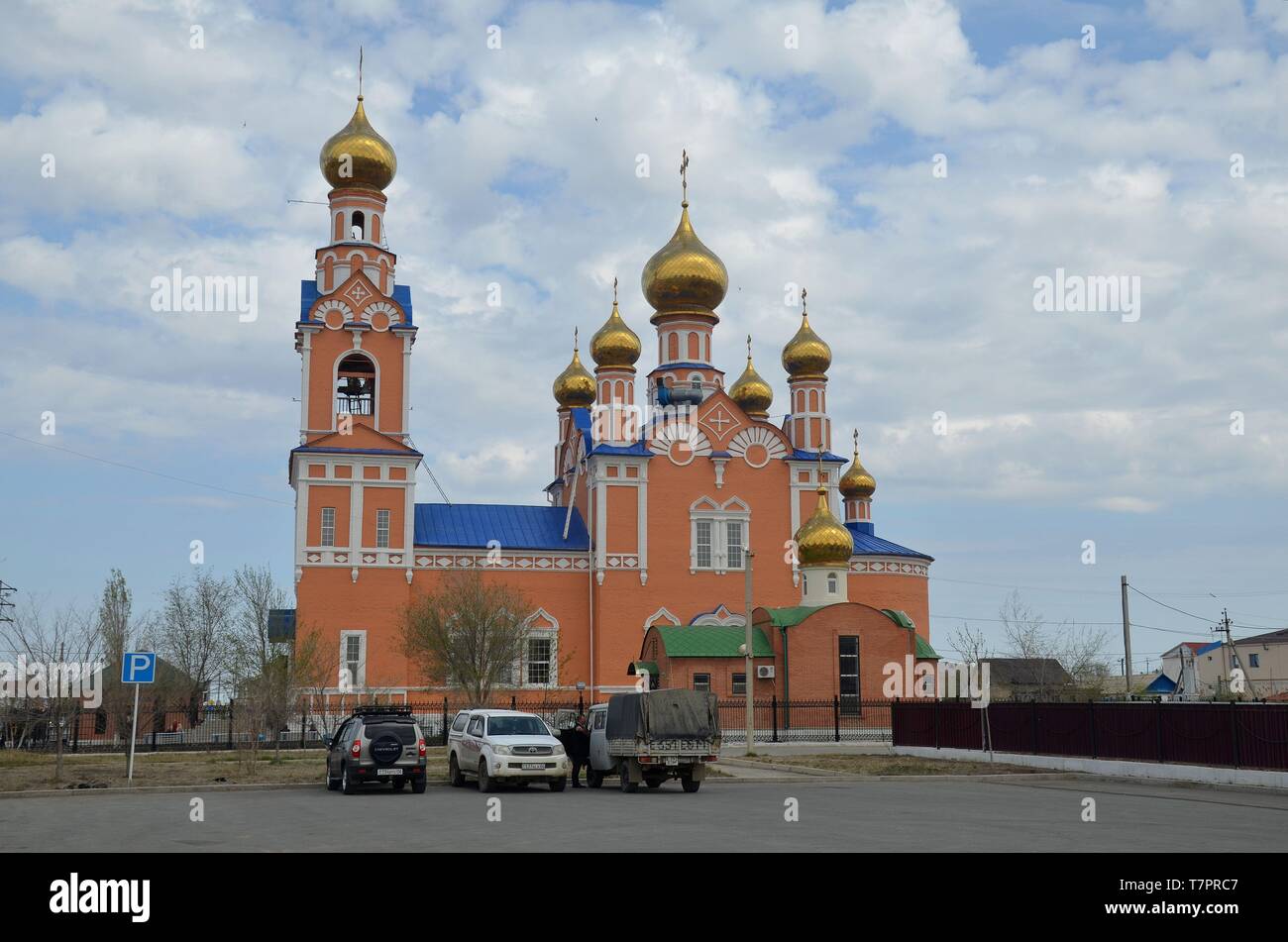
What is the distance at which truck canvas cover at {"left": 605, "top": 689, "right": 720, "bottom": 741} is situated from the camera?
20.5 metres

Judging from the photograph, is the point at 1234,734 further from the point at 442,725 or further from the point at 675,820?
the point at 442,725

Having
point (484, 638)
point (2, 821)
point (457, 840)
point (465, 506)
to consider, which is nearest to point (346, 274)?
point (465, 506)

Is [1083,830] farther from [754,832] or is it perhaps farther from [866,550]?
[866,550]

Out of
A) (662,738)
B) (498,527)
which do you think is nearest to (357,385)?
(498,527)

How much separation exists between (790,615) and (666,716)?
20.3 meters

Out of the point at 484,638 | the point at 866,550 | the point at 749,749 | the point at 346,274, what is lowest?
the point at 749,749

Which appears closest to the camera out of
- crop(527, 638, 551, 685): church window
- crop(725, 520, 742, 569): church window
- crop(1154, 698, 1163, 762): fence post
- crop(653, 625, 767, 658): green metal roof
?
crop(1154, 698, 1163, 762): fence post

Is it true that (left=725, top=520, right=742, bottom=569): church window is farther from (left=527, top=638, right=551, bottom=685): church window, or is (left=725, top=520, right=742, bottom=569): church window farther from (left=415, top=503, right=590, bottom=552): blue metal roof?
(left=527, top=638, right=551, bottom=685): church window

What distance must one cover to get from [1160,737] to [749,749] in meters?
10.5

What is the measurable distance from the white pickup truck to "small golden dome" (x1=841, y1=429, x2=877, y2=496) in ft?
113

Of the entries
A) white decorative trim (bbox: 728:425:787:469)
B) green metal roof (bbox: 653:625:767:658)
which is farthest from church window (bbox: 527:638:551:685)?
white decorative trim (bbox: 728:425:787:469)
